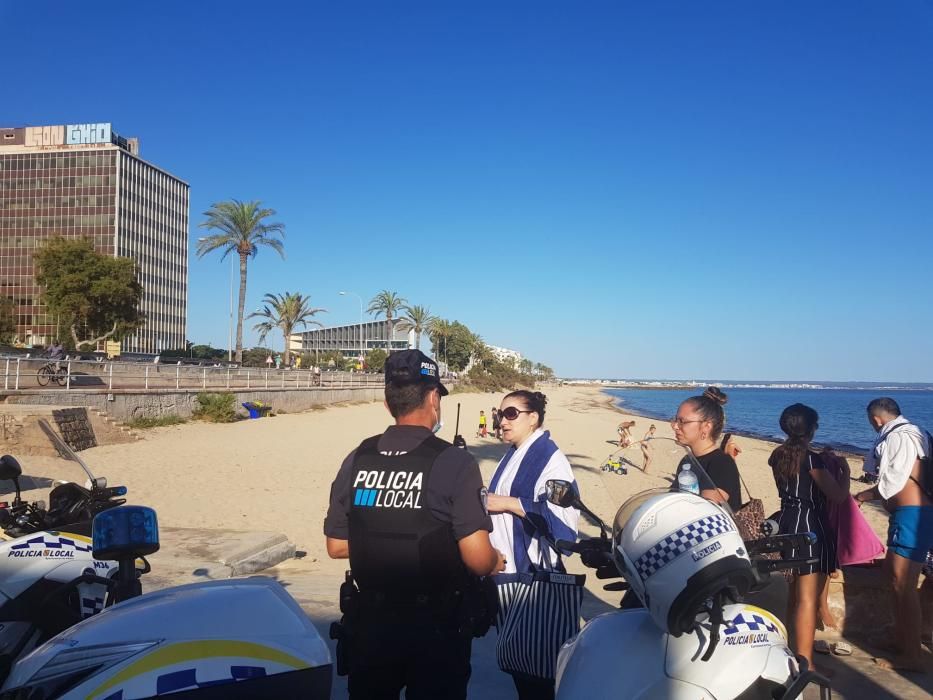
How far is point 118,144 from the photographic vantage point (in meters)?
97.1

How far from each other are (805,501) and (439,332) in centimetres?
8082

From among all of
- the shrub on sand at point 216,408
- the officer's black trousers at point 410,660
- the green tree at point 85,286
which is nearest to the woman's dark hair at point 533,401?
the officer's black trousers at point 410,660

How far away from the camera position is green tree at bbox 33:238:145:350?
40594 mm

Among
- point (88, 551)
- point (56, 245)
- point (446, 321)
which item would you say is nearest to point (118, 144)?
point (446, 321)

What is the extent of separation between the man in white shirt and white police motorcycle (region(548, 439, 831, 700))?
2870 millimetres

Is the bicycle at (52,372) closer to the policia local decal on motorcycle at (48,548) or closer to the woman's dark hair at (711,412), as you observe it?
the policia local decal on motorcycle at (48,548)

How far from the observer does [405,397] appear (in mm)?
2686

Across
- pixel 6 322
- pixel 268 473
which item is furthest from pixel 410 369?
pixel 6 322

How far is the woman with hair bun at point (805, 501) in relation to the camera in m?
3.95

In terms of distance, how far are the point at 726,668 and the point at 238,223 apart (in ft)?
150

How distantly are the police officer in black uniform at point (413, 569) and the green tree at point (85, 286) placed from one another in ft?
145

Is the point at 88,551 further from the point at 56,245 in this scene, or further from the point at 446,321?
the point at 446,321

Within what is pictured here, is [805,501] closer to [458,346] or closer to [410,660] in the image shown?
[410,660]

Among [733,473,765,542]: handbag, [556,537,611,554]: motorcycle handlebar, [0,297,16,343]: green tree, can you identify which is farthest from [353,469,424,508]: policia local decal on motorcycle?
[0,297,16,343]: green tree
